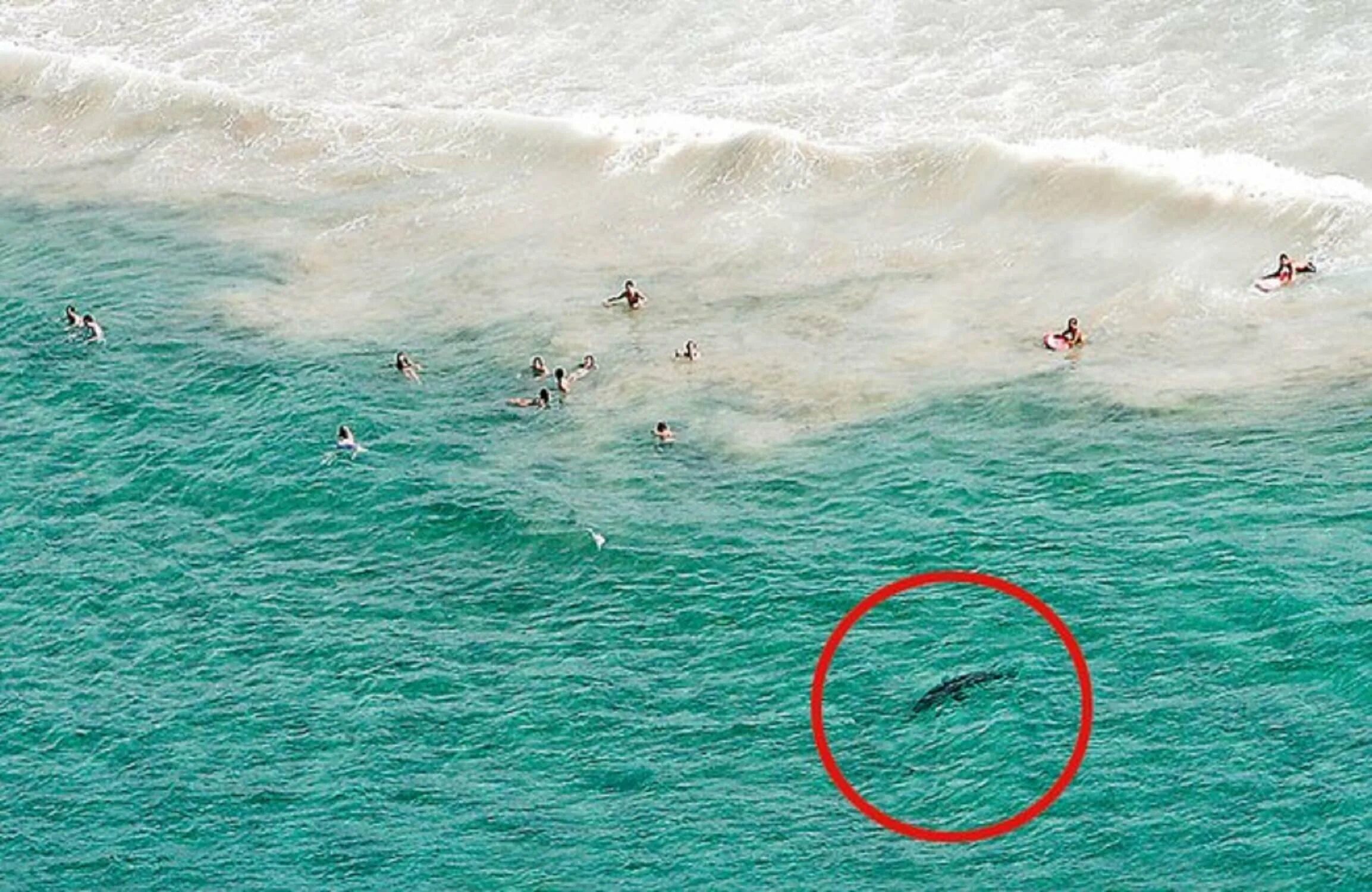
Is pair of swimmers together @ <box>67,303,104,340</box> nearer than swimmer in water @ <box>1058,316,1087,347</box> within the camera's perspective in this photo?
No

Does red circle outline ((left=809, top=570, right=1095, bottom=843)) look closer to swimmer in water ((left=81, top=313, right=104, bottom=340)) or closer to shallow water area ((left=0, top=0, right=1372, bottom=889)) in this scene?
shallow water area ((left=0, top=0, right=1372, bottom=889))

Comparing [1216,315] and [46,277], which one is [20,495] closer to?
[46,277]

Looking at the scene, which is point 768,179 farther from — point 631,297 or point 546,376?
point 546,376

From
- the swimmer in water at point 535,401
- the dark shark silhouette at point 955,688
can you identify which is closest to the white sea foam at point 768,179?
the swimmer in water at point 535,401

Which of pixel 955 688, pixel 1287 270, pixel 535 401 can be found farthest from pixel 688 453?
pixel 1287 270

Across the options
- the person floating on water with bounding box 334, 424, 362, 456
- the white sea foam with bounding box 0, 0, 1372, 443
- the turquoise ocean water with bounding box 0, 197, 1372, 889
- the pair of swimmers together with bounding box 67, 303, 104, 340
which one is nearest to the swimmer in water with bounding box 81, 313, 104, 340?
the pair of swimmers together with bounding box 67, 303, 104, 340

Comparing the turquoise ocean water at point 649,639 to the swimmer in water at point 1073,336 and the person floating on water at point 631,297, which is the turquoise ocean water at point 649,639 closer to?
Result: the swimmer in water at point 1073,336

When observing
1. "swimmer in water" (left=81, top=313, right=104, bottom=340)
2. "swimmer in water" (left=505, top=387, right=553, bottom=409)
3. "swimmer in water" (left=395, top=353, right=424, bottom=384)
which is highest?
"swimmer in water" (left=81, top=313, right=104, bottom=340)
